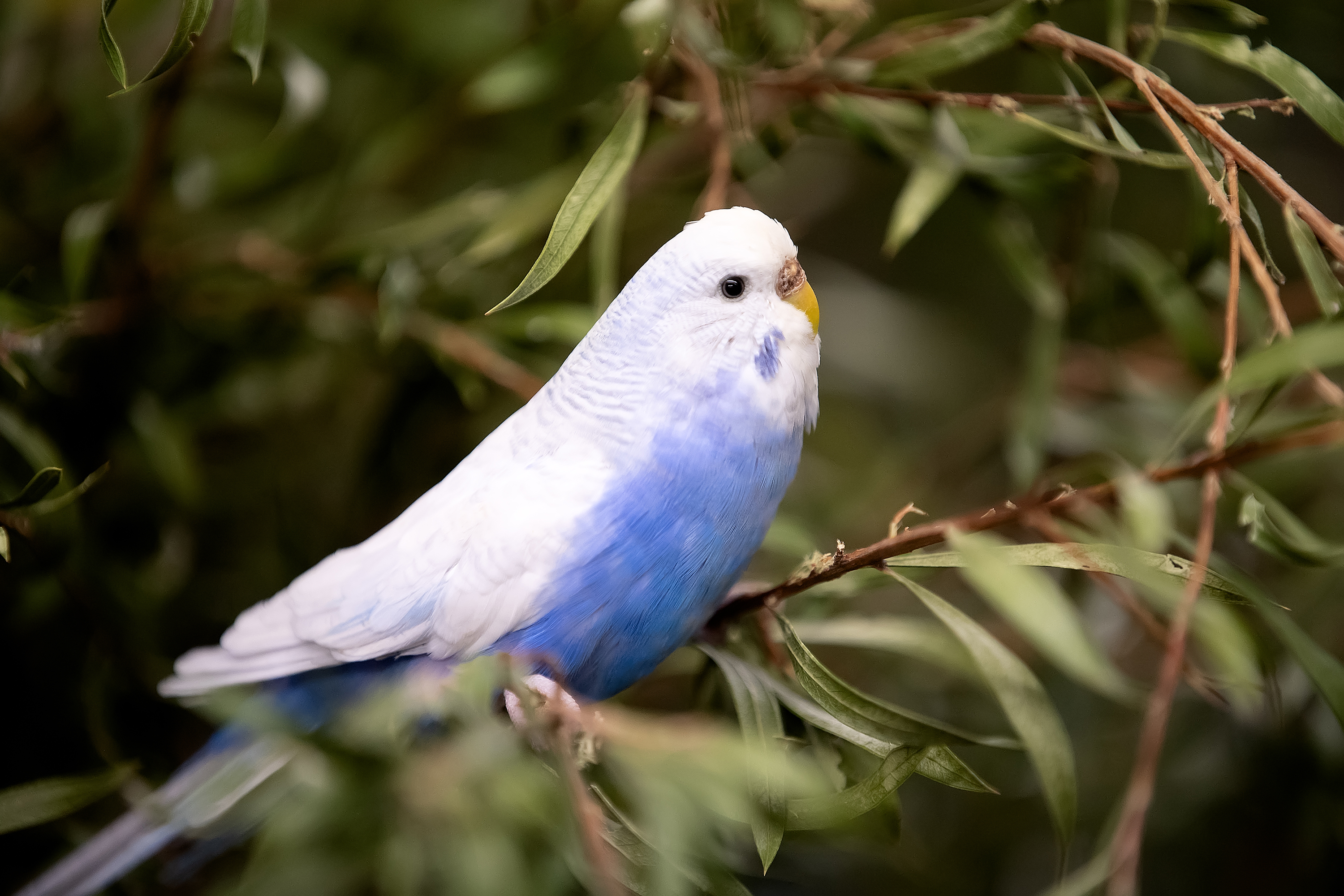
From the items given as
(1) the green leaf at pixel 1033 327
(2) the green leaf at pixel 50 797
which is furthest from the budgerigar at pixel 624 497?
(1) the green leaf at pixel 1033 327

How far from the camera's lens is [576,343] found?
102 centimetres

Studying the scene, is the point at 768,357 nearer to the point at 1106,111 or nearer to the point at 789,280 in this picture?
the point at 789,280

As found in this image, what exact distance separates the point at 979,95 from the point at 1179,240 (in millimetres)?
1302

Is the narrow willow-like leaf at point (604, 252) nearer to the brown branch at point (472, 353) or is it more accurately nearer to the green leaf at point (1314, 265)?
the brown branch at point (472, 353)

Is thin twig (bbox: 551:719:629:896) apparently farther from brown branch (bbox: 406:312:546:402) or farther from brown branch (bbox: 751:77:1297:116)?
brown branch (bbox: 751:77:1297:116)

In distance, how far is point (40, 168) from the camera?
4.22 ft

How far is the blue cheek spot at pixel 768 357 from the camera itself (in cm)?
74

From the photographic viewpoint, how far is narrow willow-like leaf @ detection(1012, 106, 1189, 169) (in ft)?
2.35

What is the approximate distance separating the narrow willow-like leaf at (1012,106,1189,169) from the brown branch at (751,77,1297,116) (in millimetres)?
26

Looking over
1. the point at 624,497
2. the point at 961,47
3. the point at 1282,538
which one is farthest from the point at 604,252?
the point at 1282,538

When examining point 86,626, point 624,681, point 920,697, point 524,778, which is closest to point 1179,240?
point 920,697

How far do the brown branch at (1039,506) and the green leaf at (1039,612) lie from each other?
0.07 m

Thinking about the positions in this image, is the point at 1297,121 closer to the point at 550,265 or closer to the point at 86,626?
the point at 550,265

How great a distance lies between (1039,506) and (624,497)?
1.05 ft
